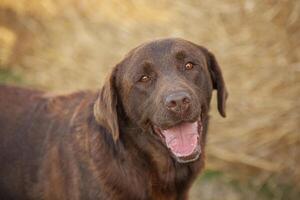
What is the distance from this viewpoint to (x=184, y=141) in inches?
201

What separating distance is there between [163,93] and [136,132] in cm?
44

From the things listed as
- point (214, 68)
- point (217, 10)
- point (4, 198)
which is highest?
point (217, 10)

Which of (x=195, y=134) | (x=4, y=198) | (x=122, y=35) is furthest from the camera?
(x=122, y=35)

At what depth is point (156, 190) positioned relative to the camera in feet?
17.9

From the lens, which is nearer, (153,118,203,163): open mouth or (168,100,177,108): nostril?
(168,100,177,108): nostril

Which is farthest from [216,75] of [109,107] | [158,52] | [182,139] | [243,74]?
[243,74]

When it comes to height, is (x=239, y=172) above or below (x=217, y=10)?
below

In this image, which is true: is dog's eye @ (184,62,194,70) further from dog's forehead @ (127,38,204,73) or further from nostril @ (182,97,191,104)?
nostril @ (182,97,191,104)

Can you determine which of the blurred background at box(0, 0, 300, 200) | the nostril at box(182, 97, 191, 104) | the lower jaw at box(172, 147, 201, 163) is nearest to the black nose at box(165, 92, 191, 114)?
the nostril at box(182, 97, 191, 104)

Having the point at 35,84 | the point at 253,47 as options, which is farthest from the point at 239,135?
the point at 35,84

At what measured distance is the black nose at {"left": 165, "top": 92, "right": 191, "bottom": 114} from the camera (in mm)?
4891

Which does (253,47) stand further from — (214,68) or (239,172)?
(214,68)

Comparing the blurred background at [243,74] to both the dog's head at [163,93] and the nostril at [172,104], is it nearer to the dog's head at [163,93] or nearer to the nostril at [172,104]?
the dog's head at [163,93]

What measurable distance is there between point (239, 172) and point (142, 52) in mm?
2610
